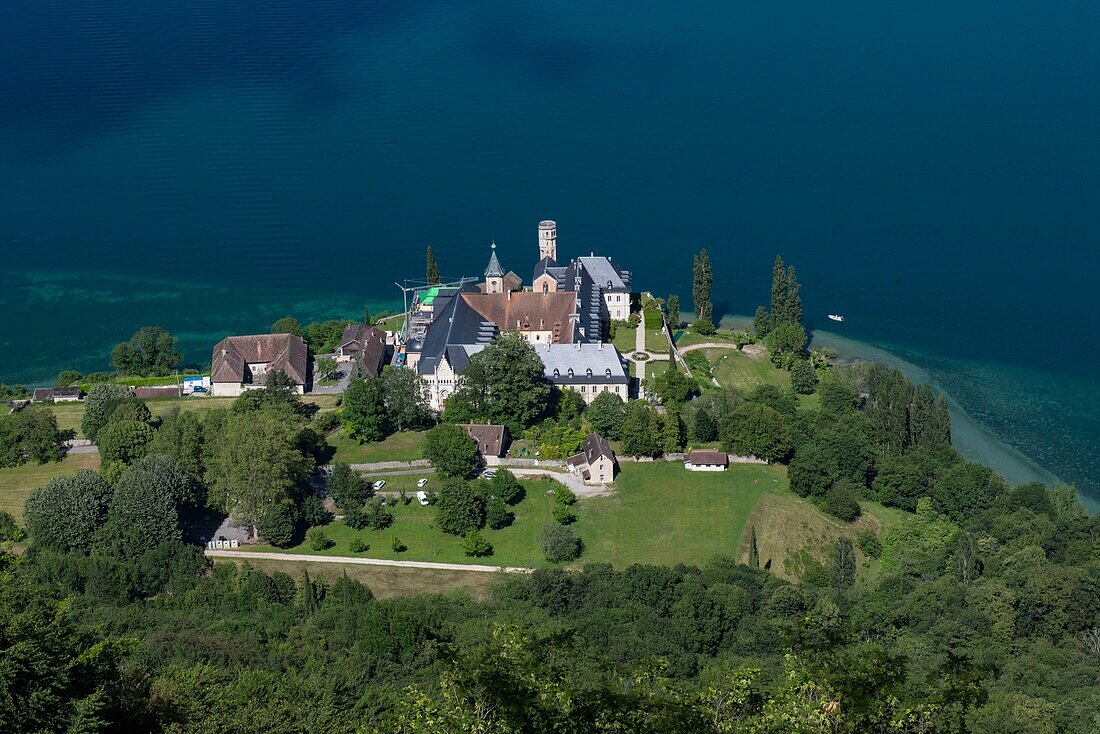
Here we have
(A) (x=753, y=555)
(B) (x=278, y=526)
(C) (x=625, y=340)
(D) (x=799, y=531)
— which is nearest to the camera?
(A) (x=753, y=555)

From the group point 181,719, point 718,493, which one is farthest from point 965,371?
point 181,719

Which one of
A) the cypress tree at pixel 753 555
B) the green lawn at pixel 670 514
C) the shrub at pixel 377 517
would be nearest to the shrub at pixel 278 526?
the shrub at pixel 377 517

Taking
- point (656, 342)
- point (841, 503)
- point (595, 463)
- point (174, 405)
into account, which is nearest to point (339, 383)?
point (174, 405)

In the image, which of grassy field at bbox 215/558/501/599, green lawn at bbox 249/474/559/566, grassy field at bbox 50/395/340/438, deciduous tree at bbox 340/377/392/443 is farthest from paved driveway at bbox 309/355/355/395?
grassy field at bbox 215/558/501/599

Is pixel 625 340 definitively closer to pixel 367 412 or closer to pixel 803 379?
pixel 803 379

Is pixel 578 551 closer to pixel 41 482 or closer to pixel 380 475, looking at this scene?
pixel 380 475

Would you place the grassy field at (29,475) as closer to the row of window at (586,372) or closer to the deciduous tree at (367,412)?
the deciduous tree at (367,412)
